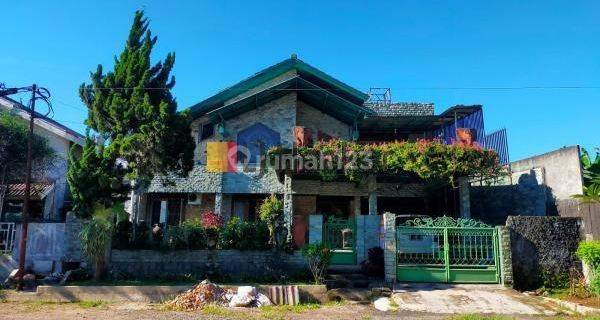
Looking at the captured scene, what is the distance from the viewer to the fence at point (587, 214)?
12.5 metres

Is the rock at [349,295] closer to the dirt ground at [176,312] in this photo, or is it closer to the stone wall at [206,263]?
the dirt ground at [176,312]

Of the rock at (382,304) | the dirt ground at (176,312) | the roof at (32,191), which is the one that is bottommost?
the dirt ground at (176,312)

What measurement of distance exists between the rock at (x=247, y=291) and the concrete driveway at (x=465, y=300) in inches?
144

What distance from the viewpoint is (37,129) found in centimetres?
1992

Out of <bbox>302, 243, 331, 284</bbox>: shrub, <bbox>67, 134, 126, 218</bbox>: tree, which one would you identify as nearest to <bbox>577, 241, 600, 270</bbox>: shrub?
<bbox>302, 243, 331, 284</bbox>: shrub

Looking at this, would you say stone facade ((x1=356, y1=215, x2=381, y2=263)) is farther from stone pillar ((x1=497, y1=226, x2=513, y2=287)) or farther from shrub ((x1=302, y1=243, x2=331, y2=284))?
stone pillar ((x1=497, y1=226, x2=513, y2=287))

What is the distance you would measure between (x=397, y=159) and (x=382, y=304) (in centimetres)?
516

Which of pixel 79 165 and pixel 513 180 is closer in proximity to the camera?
pixel 79 165

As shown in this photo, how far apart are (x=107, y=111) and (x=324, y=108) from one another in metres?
9.24

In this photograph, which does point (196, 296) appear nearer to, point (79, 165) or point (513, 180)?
point (79, 165)

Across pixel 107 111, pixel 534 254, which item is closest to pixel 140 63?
pixel 107 111

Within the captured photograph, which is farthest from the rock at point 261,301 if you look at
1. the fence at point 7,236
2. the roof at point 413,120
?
the roof at point 413,120

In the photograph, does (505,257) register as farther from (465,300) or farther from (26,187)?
(26,187)

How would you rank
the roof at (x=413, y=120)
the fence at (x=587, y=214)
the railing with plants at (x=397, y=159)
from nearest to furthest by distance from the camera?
the fence at (x=587, y=214) < the railing with plants at (x=397, y=159) < the roof at (x=413, y=120)
